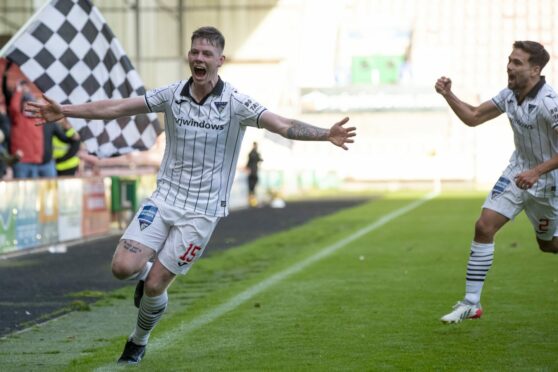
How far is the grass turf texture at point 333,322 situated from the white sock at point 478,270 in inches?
10.7

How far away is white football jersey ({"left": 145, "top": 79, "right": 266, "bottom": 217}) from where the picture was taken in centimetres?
736

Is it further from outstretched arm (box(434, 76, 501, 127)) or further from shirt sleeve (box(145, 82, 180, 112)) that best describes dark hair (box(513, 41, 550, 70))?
shirt sleeve (box(145, 82, 180, 112))

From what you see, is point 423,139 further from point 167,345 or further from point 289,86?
point 167,345

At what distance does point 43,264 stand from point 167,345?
7.15 metres

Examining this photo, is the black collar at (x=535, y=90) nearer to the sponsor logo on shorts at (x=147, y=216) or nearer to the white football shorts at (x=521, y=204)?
the white football shorts at (x=521, y=204)

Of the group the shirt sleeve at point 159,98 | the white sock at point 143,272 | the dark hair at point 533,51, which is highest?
the dark hair at point 533,51

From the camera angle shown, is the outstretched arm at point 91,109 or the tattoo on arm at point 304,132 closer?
the tattoo on arm at point 304,132

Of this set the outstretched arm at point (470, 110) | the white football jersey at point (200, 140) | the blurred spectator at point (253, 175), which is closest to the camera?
the white football jersey at point (200, 140)

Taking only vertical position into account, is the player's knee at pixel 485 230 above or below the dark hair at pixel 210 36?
below

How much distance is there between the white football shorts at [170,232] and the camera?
7.29 m

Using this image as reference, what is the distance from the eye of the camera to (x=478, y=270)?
8734 millimetres

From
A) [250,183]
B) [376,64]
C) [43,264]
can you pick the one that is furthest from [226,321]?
[376,64]

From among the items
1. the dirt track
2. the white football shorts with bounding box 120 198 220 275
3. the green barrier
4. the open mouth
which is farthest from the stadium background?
the open mouth

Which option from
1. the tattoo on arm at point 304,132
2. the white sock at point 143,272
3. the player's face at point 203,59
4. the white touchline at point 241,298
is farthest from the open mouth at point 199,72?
the white touchline at point 241,298
